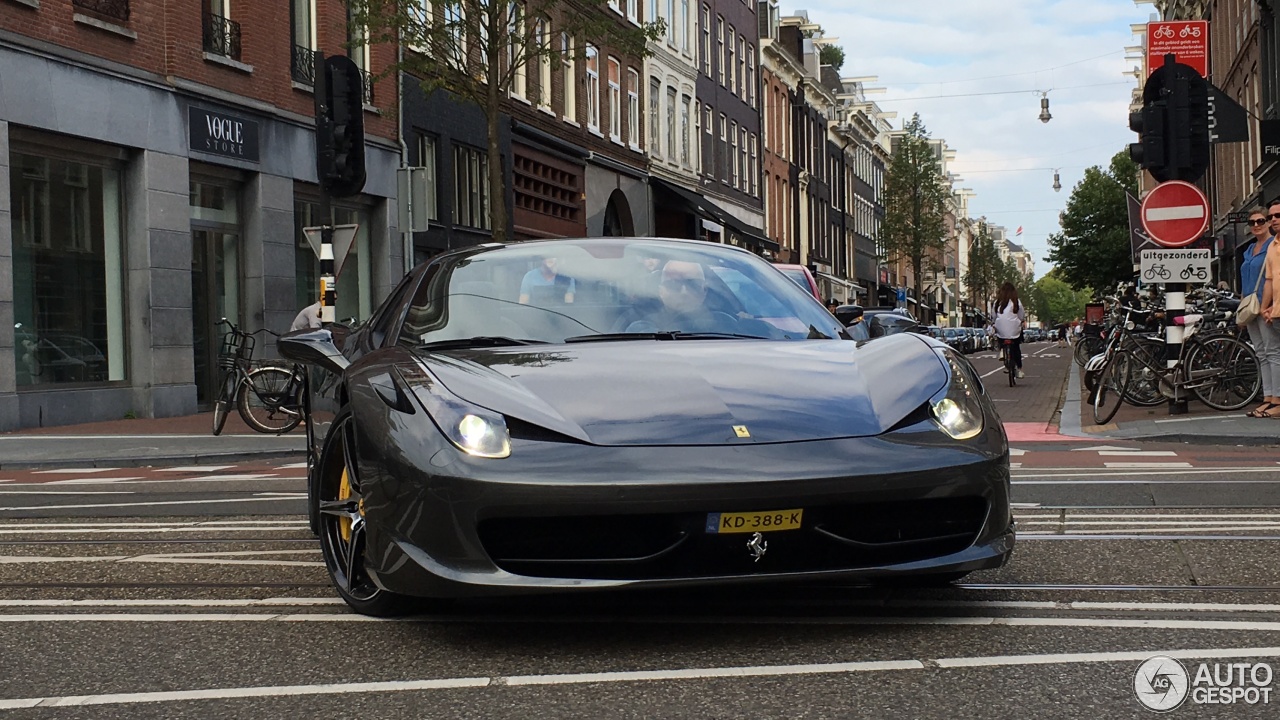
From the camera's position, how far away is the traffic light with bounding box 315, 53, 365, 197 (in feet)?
50.3

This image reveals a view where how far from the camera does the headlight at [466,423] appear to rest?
Answer: 4152 mm

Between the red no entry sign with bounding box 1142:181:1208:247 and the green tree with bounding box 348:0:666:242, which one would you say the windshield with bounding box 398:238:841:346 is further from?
the green tree with bounding box 348:0:666:242

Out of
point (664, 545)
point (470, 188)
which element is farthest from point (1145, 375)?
point (470, 188)

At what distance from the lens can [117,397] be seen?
1955cm

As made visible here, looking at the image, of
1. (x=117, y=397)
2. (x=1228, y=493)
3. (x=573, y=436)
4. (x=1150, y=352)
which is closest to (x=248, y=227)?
(x=117, y=397)

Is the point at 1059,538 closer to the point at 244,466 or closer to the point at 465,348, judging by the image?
the point at 465,348

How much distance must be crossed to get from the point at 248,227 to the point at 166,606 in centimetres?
1835

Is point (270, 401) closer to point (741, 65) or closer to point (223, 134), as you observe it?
point (223, 134)

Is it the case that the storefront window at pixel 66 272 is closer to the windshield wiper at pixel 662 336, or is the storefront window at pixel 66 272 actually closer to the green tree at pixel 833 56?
the windshield wiper at pixel 662 336

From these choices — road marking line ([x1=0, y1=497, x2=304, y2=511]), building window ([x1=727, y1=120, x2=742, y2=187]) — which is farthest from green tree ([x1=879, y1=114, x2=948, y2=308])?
road marking line ([x1=0, y1=497, x2=304, y2=511])

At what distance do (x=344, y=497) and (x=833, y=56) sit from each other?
8607 cm

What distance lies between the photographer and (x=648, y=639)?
4332mm

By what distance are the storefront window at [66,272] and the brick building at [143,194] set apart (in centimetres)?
2

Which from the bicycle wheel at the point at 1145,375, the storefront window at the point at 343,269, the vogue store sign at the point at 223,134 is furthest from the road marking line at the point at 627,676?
the storefront window at the point at 343,269
